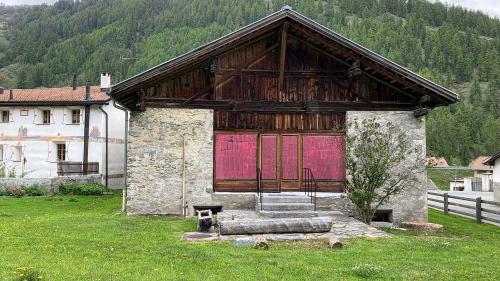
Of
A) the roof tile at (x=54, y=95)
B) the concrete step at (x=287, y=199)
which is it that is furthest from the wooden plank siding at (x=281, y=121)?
the roof tile at (x=54, y=95)

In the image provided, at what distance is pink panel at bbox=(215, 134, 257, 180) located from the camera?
57.8ft

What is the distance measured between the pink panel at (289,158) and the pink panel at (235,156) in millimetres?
1038

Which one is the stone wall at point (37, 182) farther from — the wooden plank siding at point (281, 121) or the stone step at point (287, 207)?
the stone step at point (287, 207)

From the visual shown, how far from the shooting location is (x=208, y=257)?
31.2 ft

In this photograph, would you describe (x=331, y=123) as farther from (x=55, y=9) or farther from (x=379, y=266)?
(x=55, y=9)

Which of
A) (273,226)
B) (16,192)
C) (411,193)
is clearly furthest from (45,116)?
(273,226)

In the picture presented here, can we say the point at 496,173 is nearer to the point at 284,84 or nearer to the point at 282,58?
the point at 284,84

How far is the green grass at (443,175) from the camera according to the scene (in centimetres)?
6986

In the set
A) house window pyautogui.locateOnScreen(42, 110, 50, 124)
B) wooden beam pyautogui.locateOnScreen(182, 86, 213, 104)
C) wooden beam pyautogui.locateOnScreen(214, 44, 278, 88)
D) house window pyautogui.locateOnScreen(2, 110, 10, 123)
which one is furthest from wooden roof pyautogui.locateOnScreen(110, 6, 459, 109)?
house window pyautogui.locateOnScreen(2, 110, 10, 123)

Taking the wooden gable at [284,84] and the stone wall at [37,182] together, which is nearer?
the wooden gable at [284,84]

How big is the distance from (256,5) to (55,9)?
260 ft

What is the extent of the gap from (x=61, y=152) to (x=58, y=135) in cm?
129

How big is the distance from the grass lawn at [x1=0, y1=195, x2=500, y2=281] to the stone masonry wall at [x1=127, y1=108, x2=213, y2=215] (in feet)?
9.51

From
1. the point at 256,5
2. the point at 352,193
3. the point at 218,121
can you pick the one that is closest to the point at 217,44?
the point at 218,121
